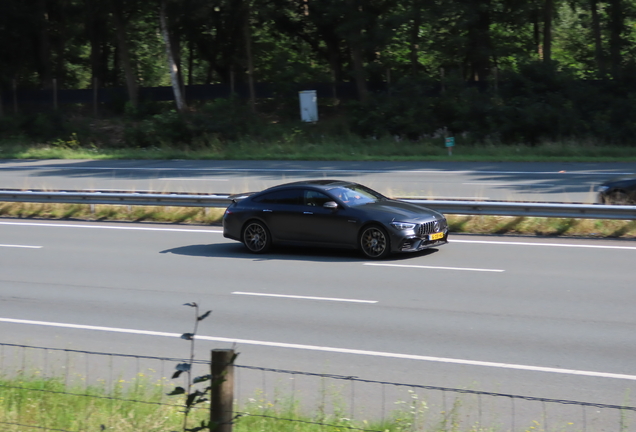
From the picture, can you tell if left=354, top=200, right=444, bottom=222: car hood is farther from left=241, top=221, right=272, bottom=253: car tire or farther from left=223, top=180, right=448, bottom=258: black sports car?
left=241, top=221, right=272, bottom=253: car tire

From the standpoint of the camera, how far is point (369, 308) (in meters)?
10.1

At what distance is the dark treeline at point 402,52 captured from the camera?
37344 mm

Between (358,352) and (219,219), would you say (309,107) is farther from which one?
(358,352)

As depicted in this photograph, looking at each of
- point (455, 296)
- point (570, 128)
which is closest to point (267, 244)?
point (455, 296)

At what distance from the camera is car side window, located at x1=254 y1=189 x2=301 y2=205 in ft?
47.7

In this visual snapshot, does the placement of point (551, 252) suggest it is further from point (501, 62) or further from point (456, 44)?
point (501, 62)

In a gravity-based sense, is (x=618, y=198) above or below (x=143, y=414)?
above

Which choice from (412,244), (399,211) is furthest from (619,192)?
(412,244)

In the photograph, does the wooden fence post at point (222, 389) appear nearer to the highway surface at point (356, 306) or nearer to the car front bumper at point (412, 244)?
the highway surface at point (356, 306)

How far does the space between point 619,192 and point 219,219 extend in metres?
9.12

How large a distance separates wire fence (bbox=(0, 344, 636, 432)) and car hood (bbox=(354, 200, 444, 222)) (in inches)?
248

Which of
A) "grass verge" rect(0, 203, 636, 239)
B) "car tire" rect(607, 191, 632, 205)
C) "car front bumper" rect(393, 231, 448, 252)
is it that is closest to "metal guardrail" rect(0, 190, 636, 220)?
"grass verge" rect(0, 203, 636, 239)

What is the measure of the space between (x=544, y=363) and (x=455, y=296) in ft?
10.0

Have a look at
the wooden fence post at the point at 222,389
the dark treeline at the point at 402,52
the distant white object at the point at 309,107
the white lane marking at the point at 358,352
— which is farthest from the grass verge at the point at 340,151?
the wooden fence post at the point at 222,389
